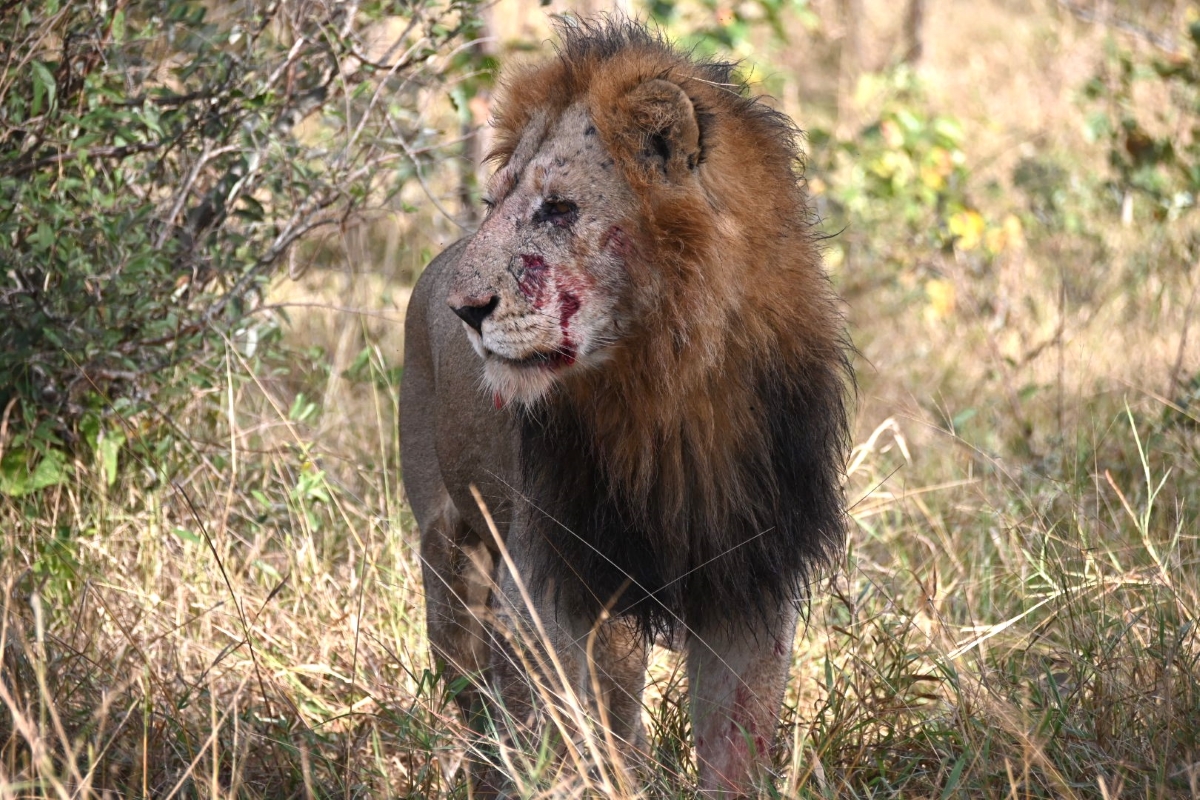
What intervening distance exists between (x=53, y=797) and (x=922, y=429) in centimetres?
368

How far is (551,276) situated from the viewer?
8.25ft

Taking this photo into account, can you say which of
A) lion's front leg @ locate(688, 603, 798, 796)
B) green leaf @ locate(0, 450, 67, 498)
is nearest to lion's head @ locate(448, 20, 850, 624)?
lion's front leg @ locate(688, 603, 798, 796)

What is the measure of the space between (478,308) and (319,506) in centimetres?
202

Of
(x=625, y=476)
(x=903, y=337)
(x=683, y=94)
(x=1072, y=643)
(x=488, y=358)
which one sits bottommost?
(x=903, y=337)

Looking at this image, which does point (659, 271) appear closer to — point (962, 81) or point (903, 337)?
point (903, 337)

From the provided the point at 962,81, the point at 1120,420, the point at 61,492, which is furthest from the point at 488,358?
the point at 962,81

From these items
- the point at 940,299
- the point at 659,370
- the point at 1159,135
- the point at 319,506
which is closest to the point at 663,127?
the point at 659,370

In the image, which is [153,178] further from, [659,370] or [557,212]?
[659,370]

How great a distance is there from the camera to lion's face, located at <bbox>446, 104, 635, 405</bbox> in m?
2.51

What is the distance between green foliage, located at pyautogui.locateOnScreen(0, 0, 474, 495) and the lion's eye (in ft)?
4.85

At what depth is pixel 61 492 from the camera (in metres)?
4.23

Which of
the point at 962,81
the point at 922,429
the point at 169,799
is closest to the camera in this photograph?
the point at 169,799

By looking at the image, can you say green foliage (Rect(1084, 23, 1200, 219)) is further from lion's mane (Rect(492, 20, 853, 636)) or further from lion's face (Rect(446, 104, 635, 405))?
lion's face (Rect(446, 104, 635, 405))

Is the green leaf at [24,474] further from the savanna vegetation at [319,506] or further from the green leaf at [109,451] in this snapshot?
the green leaf at [109,451]
